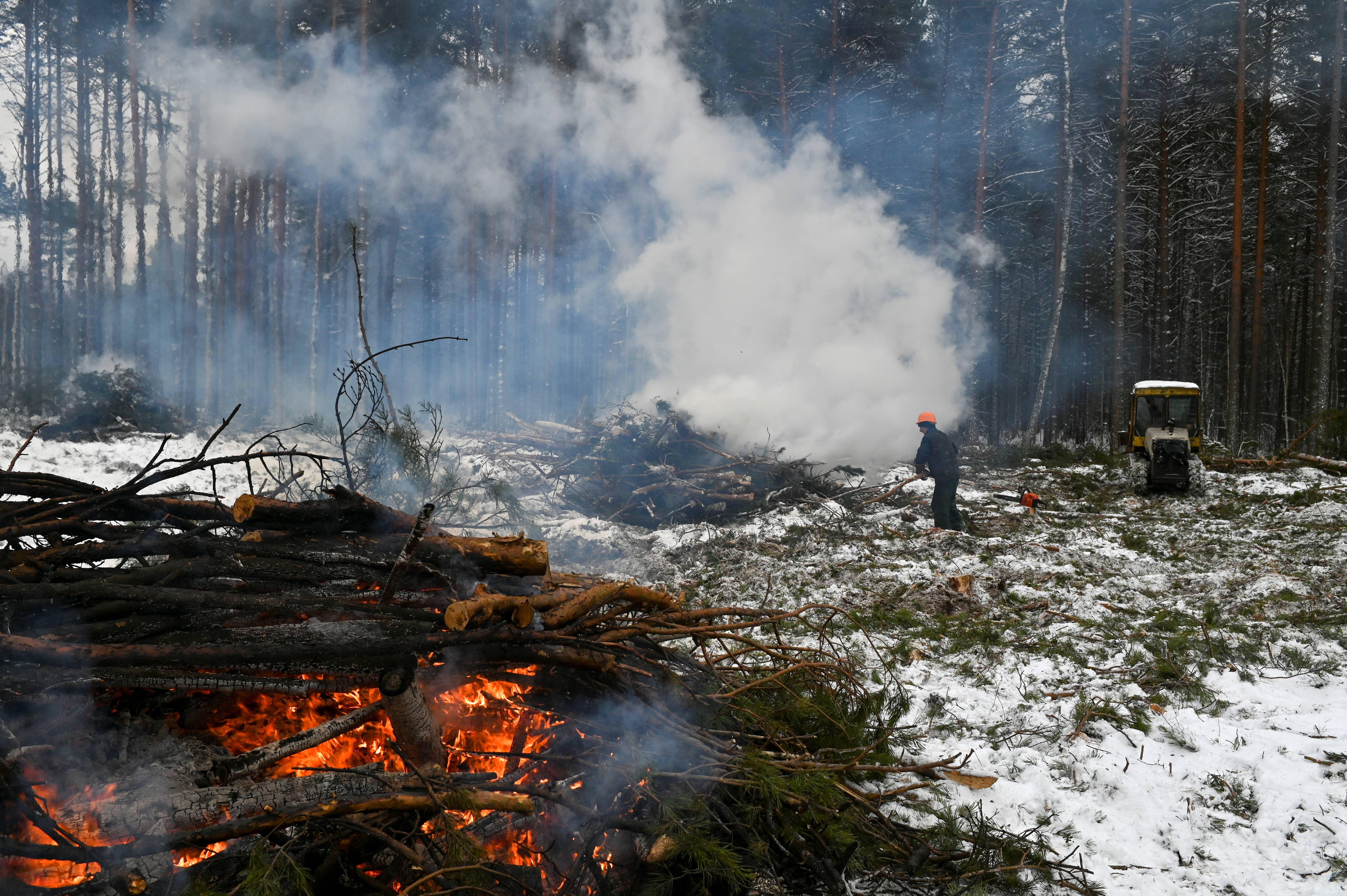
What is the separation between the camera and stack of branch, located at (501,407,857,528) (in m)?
9.74

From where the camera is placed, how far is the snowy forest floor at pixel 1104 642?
289 cm

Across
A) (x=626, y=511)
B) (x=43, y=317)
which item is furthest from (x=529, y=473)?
(x=43, y=317)

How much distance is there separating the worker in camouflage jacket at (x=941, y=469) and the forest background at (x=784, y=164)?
6.95 m

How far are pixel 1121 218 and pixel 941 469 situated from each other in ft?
48.9

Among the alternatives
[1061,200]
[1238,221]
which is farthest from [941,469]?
[1061,200]

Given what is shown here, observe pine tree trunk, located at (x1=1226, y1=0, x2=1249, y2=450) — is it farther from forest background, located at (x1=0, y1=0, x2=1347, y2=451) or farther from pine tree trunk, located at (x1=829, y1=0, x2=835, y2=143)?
pine tree trunk, located at (x1=829, y1=0, x2=835, y2=143)

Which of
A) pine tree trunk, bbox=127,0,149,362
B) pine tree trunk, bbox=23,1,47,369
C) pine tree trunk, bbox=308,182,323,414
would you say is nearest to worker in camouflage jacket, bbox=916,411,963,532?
pine tree trunk, bbox=308,182,323,414

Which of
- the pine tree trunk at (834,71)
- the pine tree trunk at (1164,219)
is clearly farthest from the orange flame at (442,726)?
the pine tree trunk at (1164,219)

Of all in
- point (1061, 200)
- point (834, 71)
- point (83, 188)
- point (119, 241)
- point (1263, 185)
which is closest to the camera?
point (1263, 185)

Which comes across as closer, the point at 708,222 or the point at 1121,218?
the point at 708,222

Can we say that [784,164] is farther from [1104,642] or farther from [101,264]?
[101,264]

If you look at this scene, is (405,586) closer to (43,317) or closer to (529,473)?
(529,473)

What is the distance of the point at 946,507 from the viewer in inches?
363

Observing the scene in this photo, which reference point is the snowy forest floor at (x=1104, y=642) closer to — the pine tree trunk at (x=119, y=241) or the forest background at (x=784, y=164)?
the forest background at (x=784, y=164)
